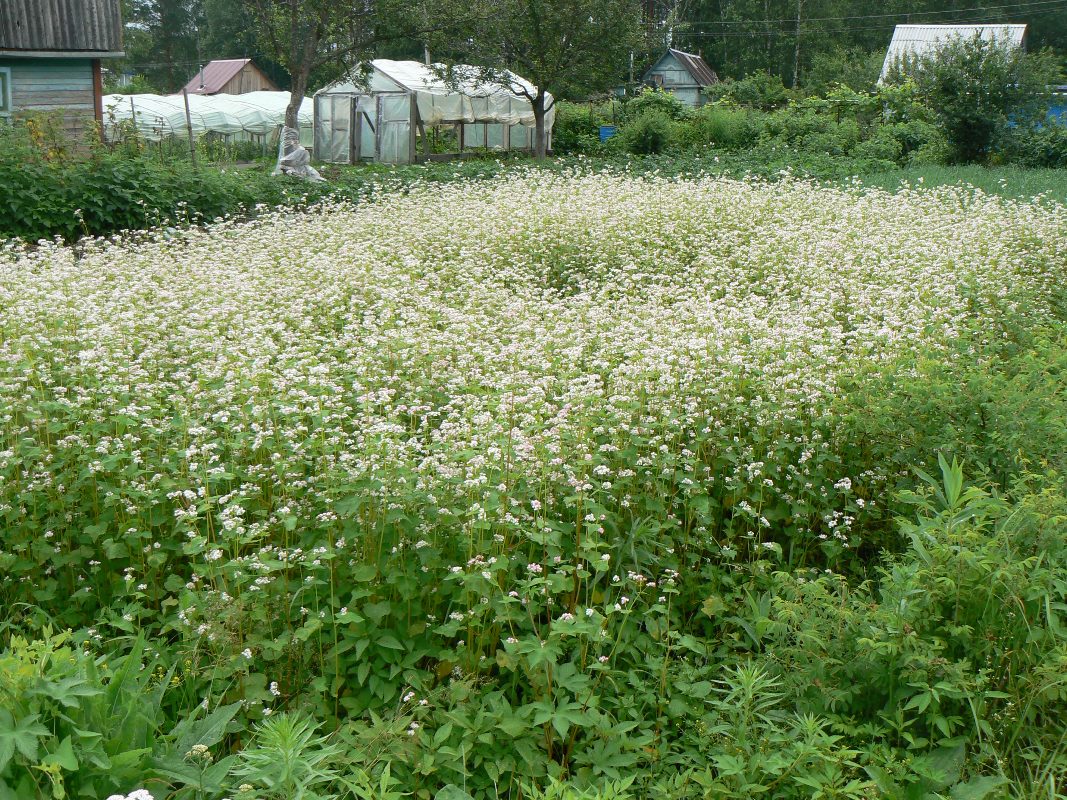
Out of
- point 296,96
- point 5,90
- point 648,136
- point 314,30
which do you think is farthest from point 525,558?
point 648,136

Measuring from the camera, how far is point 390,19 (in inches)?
922

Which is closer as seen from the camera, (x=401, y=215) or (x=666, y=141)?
(x=401, y=215)

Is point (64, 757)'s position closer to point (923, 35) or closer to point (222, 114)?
point (222, 114)

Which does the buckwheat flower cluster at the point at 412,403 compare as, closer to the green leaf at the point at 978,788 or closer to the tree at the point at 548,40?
the green leaf at the point at 978,788

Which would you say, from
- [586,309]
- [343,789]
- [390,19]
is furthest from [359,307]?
[390,19]

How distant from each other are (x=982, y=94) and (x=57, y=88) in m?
22.6

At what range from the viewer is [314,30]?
2288 cm

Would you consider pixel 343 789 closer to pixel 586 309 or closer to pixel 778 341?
pixel 778 341

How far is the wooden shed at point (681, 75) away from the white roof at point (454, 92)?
78.2 ft

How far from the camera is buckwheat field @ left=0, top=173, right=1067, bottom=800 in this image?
304 cm

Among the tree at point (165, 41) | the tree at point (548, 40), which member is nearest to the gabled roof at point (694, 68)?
the tree at point (548, 40)

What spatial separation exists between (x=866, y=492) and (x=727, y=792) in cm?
239

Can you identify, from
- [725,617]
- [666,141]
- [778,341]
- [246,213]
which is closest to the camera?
[725,617]

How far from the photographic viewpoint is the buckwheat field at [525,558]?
9.98 feet
